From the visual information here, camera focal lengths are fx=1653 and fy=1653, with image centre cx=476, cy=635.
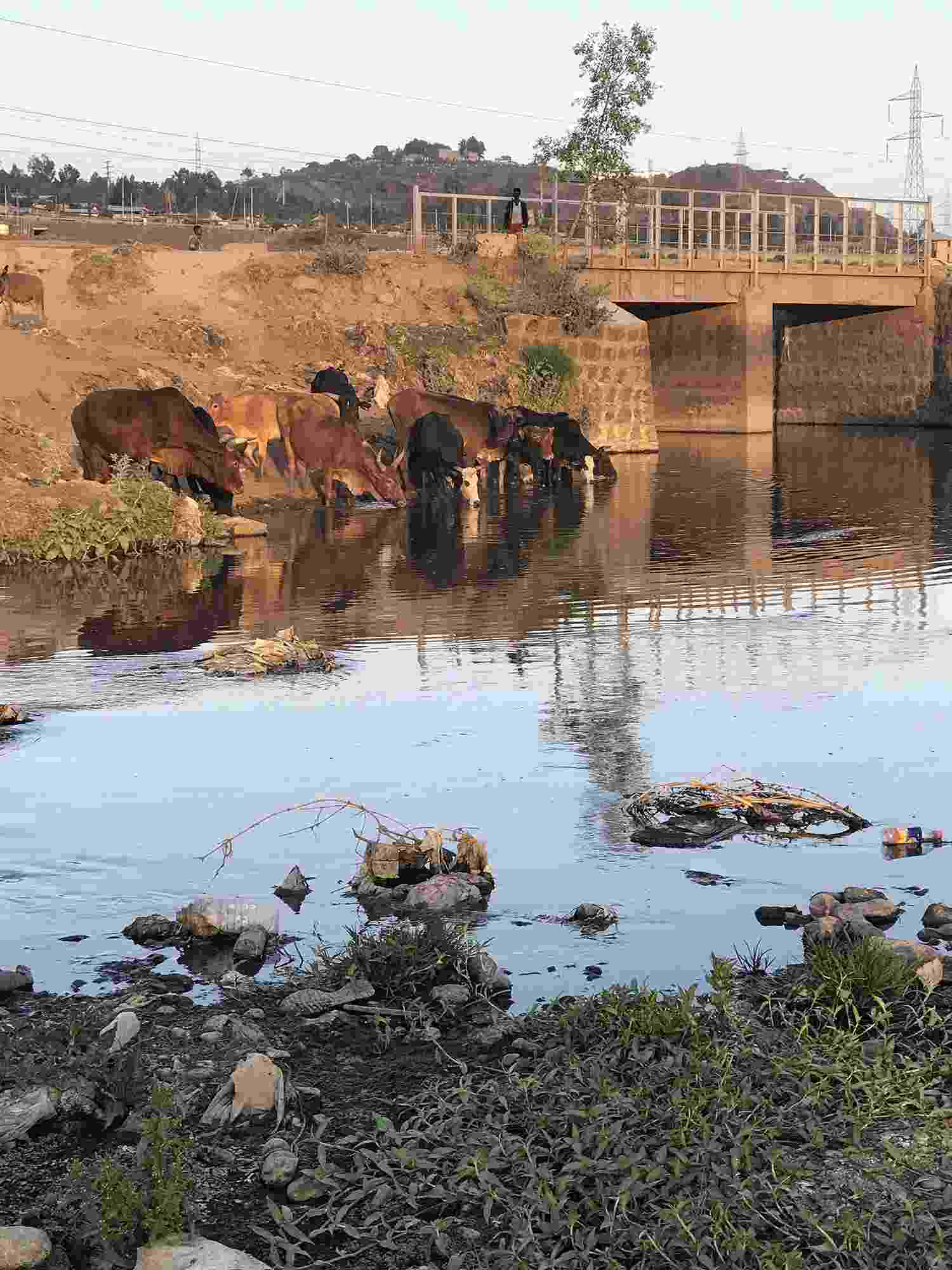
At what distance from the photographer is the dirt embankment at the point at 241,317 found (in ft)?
101

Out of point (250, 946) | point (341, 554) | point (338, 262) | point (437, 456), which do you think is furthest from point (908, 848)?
point (338, 262)

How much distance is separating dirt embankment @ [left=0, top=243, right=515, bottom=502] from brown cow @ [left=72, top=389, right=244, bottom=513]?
6.00 metres

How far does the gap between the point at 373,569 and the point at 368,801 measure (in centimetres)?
930

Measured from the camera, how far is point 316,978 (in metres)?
6.10

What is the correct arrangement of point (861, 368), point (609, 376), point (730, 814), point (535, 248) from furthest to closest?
1. point (861, 368)
2. point (535, 248)
3. point (609, 376)
4. point (730, 814)

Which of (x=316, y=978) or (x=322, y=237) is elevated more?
(x=322, y=237)

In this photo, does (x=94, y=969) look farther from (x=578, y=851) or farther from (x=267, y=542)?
(x=267, y=542)

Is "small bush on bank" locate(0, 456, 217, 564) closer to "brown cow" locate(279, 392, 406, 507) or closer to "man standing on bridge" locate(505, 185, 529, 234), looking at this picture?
"brown cow" locate(279, 392, 406, 507)

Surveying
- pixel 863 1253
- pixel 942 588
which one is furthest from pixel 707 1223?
pixel 942 588

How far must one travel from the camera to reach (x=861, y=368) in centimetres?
5147

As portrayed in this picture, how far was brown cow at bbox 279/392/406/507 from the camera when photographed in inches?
977

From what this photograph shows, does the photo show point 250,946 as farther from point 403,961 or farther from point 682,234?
point 682,234

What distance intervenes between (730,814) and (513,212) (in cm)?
3621

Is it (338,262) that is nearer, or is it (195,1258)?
(195,1258)
